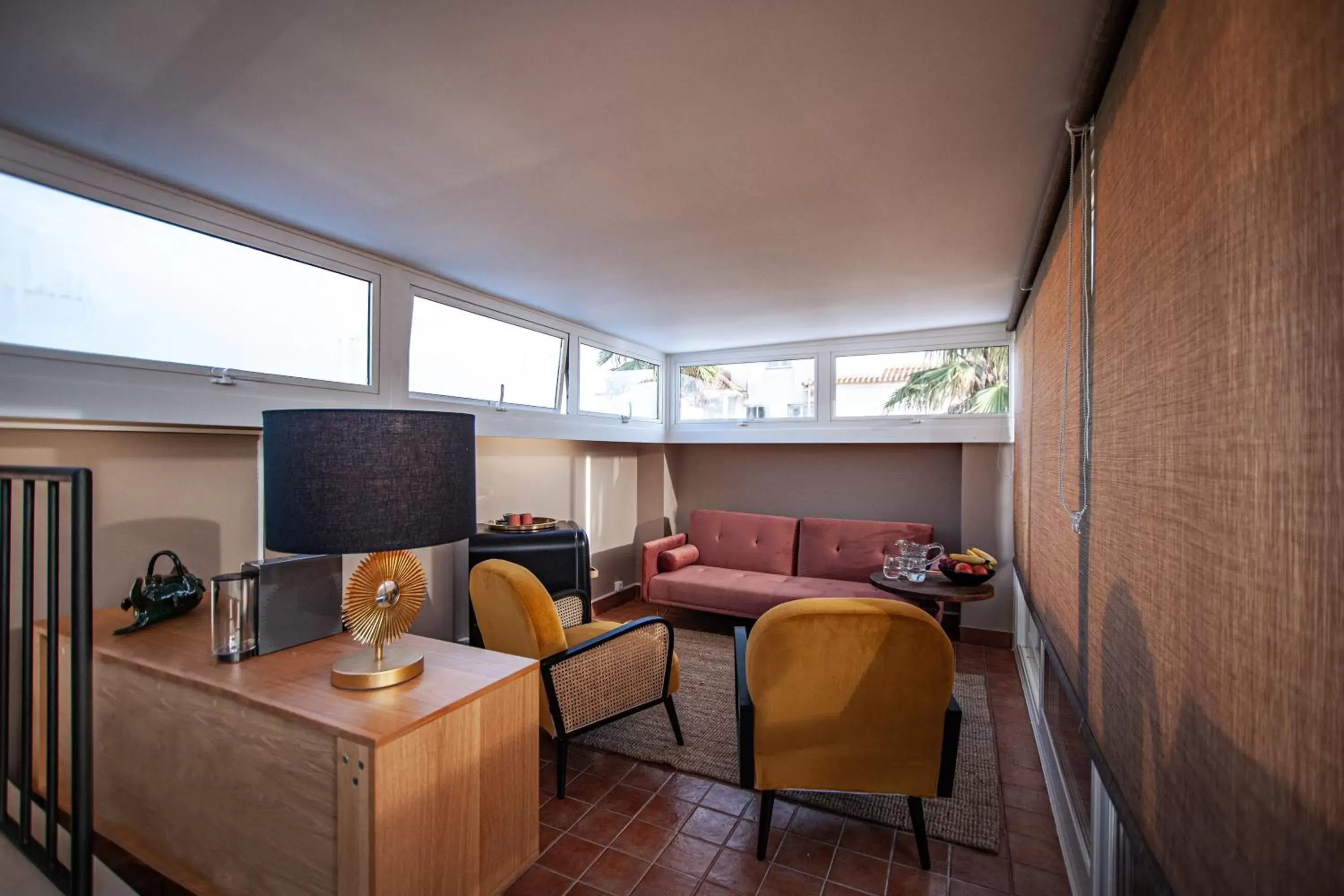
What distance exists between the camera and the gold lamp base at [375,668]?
5.05 feet

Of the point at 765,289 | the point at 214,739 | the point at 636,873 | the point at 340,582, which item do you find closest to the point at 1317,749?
the point at 636,873

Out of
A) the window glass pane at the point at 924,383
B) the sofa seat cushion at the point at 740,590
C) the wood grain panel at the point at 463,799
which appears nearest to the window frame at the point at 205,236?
the wood grain panel at the point at 463,799

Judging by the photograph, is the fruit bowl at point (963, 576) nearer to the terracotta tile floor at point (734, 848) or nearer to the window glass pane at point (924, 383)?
the terracotta tile floor at point (734, 848)

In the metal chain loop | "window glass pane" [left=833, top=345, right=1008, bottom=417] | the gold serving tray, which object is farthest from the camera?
"window glass pane" [left=833, top=345, right=1008, bottom=417]

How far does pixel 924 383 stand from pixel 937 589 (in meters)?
1.87

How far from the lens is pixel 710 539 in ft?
17.7

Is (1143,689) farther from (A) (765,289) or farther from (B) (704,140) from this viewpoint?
(A) (765,289)

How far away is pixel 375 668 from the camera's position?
1578 mm

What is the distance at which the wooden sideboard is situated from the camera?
4.38 feet

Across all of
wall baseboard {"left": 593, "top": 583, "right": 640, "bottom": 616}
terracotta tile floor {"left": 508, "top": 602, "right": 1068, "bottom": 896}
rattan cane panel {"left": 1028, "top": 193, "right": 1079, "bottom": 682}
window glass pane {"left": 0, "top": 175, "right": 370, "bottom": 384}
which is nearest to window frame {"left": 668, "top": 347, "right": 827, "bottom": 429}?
wall baseboard {"left": 593, "top": 583, "right": 640, "bottom": 616}

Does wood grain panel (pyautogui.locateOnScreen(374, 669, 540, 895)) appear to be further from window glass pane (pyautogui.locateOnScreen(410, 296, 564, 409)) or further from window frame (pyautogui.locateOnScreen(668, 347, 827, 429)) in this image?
window frame (pyautogui.locateOnScreen(668, 347, 827, 429))

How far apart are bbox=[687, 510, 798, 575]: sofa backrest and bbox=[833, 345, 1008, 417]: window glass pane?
118 cm

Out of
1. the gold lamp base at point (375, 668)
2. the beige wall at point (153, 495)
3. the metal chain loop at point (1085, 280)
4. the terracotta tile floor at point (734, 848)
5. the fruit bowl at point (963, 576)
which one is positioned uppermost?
the metal chain loop at point (1085, 280)

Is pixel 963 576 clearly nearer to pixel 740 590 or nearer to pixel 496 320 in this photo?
pixel 740 590
